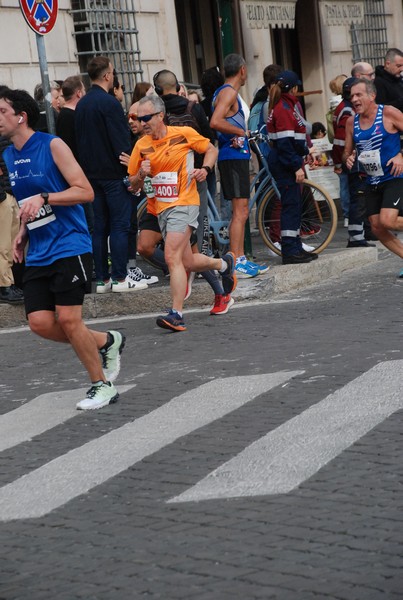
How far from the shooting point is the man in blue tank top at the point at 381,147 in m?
11.4

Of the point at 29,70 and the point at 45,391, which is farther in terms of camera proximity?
the point at 29,70

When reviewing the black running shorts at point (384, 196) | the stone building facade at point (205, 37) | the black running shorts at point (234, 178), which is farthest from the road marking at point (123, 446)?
the stone building facade at point (205, 37)

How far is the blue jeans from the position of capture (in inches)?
463

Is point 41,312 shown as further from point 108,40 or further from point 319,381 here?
point 108,40

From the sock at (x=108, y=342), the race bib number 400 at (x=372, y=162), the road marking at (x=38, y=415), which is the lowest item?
the road marking at (x=38, y=415)

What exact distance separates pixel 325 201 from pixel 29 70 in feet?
14.1

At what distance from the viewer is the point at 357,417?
6.77 metres

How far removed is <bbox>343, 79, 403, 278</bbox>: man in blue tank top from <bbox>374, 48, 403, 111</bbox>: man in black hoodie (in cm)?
290

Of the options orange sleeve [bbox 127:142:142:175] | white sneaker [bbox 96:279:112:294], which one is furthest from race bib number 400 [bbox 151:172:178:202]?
white sneaker [bbox 96:279:112:294]

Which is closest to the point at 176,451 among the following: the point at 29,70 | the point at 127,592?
the point at 127,592

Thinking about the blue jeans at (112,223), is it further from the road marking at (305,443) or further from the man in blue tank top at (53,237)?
Result: the road marking at (305,443)

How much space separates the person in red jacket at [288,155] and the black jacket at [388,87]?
2085 millimetres

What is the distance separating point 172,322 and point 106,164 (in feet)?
6.78

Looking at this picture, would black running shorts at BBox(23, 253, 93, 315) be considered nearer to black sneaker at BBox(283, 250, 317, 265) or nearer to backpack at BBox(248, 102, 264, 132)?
black sneaker at BBox(283, 250, 317, 265)
